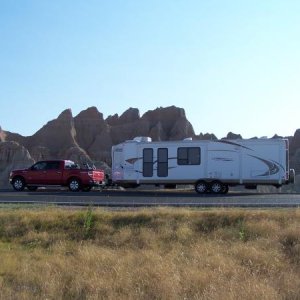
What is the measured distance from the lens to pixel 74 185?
31719mm

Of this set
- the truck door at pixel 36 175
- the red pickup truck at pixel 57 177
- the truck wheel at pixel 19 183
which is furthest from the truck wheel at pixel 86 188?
the truck wheel at pixel 19 183

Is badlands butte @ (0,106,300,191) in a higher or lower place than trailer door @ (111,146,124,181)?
higher

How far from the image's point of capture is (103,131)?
8612cm

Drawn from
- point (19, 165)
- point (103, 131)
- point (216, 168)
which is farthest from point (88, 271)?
point (103, 131)

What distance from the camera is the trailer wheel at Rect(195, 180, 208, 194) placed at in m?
30.3

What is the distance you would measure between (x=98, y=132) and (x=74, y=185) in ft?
188

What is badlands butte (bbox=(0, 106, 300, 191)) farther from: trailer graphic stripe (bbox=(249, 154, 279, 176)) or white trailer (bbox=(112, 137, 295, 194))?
trailer graphic stripe (bbox=(249, 154, 279, 176))

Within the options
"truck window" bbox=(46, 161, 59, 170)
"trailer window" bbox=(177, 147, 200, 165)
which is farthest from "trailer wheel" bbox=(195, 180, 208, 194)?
"truck window" bbox=(46, 161, 59, 170)

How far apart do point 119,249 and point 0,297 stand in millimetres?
4941

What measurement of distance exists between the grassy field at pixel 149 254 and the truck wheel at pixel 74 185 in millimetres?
12674

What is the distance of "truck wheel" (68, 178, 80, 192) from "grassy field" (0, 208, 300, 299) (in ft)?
41.6

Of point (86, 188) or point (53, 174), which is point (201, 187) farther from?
point (53, 174)

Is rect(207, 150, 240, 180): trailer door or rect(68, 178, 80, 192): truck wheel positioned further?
rect(68, 178, 80, 192): truck wheel

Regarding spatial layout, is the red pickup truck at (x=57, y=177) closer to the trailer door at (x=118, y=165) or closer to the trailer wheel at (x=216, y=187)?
the trailer door at (x=118, y=165)
